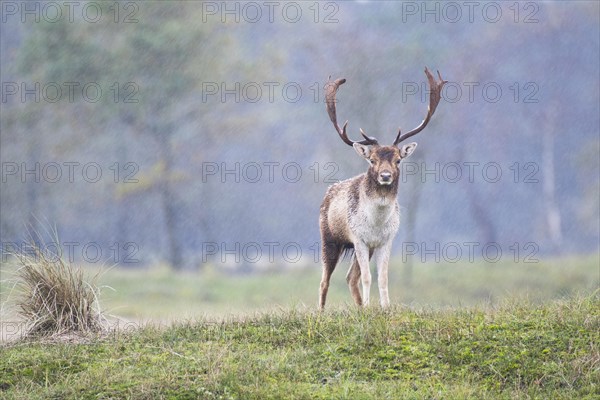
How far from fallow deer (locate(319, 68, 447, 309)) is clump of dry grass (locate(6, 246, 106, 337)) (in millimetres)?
3111

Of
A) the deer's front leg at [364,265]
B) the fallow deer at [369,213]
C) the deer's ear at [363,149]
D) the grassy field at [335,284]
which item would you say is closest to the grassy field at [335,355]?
the deer's front leg at [364,265]

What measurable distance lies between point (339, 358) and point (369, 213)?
308cm

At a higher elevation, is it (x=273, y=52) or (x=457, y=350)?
(x=273, y=52)

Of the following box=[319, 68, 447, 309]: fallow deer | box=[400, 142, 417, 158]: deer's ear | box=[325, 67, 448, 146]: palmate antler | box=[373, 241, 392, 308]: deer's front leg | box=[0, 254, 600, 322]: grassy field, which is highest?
box=[325, 67, 448, 146]: palmate antler

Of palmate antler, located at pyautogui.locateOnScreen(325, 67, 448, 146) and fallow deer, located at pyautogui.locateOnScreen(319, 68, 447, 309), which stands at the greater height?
palmate antler, located at pyautogui.locateOnScreen(325, 67, 448, 146)

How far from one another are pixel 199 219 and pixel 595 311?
34818 mm

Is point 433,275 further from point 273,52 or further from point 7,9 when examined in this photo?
point 7,9

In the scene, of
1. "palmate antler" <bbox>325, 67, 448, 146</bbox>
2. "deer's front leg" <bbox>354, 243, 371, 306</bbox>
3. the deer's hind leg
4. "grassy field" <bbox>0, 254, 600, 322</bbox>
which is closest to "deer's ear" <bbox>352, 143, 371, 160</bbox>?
"palmate antler" <bbox>325, 67, 448, 146</bbox>

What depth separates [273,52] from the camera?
141ft

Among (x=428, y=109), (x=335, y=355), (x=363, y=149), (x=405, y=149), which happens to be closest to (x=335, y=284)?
(x=428, y=109)

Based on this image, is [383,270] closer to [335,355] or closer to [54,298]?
[335,355]

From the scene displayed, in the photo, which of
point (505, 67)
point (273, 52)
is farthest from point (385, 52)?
point (505, 67)

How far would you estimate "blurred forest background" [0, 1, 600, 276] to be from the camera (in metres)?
40.9

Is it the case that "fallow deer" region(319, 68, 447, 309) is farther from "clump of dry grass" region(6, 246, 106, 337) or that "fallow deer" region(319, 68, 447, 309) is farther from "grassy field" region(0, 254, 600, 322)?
"grassy field" region(0, 254, 600, 322)
